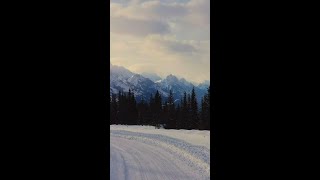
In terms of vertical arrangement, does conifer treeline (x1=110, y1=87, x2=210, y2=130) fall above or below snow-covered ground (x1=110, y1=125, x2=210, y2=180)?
above

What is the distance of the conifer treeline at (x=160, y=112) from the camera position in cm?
5725

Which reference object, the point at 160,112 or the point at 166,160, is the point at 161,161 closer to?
the point at 166,160

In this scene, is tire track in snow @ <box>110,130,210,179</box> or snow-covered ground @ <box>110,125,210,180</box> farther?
tire track in snow @ <box>110,130,210,179</box>

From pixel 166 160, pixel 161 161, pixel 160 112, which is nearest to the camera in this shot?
pixel 161 161

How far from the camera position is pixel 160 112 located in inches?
2367

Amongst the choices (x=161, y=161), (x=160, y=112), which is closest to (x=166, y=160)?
(x=161, y=161)

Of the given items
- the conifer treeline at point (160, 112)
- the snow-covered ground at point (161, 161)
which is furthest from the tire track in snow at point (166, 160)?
the conifer treeline at point (160, 112)

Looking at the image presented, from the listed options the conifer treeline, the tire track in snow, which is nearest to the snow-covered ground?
the tire track in snow

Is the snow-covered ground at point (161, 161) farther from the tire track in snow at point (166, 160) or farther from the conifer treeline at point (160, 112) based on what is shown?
the conifer treeline at point (160, 112)

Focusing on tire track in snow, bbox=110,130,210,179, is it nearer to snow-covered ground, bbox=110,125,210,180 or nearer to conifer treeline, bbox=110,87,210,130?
snow-covered ground, bbox=110,125,210,180

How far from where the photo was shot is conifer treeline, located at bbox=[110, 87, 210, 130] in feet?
188
